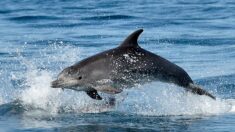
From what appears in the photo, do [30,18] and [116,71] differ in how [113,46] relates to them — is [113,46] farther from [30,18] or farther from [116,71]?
[30,18]

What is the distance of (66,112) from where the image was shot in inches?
507

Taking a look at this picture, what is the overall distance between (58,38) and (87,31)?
6.26ft

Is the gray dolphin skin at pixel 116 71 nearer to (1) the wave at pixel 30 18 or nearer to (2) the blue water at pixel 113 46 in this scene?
(2) the blue water at pixel 113 46

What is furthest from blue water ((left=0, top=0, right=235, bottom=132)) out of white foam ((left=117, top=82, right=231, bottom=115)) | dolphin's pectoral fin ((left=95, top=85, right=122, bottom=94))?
dolphin's pectoral fin ((left=95, top=85, right=122, bottom=94))

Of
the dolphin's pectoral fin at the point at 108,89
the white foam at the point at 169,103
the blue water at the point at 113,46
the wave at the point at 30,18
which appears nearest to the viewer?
the dolphin's pectoral fin at the point at 108,89

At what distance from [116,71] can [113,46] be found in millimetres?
10561

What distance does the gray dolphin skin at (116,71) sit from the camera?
40.4ft

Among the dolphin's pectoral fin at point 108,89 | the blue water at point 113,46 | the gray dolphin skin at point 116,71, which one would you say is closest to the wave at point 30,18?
the blue water at point 113,46

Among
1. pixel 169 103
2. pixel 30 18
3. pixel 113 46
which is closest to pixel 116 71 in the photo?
pixel 169 103

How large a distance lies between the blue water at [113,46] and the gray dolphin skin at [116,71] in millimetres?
537

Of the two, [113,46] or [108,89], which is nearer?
[108,89]

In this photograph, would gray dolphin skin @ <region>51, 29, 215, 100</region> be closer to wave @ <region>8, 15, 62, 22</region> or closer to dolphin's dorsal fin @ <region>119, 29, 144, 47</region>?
dolphin's dorsal fin @ <region>119, 29, 144, 47</region>

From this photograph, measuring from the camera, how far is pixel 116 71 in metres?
12.3

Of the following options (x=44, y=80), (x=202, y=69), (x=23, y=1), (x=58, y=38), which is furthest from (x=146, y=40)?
(x=23, y=1)
